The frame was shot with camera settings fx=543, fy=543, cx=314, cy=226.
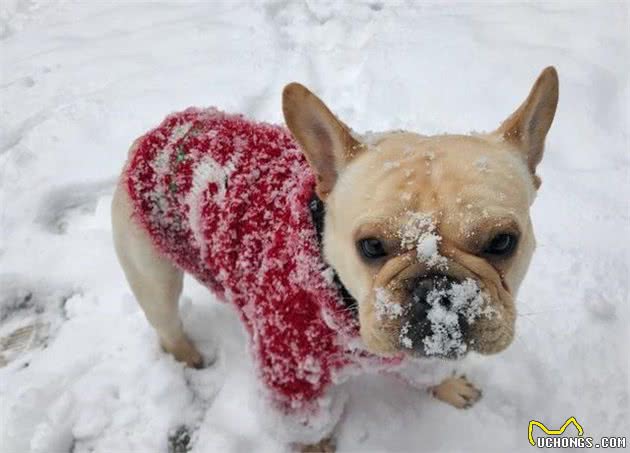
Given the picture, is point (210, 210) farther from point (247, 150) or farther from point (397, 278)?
point (397, 278)

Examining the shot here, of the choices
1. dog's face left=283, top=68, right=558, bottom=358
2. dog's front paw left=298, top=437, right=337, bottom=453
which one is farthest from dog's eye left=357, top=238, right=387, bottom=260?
dog's front paw left=298, top=437, right=337, bottom=453

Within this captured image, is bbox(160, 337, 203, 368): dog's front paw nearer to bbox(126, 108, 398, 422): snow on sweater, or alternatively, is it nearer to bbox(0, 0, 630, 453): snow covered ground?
bbox(0, 0, 630, 453): snow covered ground

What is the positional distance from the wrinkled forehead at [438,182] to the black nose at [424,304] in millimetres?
182

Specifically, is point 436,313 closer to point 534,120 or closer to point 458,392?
point 534,120

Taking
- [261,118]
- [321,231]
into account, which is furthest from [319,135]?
[261,118]

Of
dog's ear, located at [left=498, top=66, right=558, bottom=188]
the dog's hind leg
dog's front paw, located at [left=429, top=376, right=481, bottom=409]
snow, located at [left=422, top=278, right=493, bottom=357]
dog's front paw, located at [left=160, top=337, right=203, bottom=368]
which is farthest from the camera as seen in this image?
dog's front paw, located at [left=160, top=337, right=203, bottom=368]

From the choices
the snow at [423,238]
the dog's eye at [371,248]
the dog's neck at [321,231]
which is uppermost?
the snow at [423,238]

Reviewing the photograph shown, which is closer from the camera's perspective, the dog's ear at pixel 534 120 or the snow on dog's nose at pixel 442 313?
the snow on dog's nose at pixel 442 313

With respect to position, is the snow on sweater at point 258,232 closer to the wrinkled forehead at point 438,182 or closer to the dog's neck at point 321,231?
the dog's neck at point 321,231

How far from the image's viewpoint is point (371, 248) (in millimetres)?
1653

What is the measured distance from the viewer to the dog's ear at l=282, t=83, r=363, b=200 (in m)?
1.70

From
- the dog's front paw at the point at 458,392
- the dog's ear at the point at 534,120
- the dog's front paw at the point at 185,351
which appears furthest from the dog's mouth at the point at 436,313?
the dog's front paw at the point at 185,351

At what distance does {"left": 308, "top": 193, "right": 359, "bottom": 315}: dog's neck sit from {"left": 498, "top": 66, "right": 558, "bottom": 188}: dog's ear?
0.67 metres

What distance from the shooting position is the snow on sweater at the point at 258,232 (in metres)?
1.88
